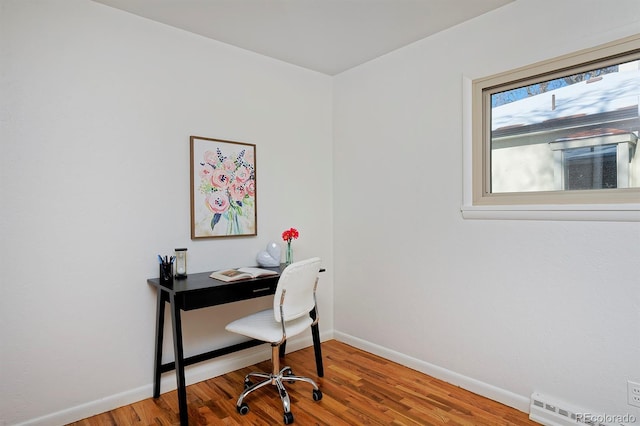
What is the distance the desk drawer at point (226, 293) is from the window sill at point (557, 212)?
151 cm

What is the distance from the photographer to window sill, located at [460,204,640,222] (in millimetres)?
1945

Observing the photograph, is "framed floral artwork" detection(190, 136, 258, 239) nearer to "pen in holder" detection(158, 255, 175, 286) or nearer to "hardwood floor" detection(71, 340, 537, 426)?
"pen in holder" detection(158, 255, 175, 286)

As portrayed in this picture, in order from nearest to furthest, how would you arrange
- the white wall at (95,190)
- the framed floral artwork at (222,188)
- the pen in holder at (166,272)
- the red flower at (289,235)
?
the white wall at (95,190) < the pen in holder at (166,272) < the framed floral artwork at (222,188) < the red flower at (289,235)

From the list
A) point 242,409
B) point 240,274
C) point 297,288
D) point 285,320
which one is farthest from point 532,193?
point 242,409

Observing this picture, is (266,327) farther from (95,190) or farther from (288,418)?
(95,190)

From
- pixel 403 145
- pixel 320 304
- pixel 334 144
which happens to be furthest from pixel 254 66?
pixel 320 304

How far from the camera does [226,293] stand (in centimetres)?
238

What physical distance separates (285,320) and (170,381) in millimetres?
1036

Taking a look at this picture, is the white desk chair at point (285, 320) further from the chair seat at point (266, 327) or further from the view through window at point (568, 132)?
the view through window at point (568, 132)

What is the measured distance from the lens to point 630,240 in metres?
1.94

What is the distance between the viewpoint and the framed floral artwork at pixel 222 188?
274cm

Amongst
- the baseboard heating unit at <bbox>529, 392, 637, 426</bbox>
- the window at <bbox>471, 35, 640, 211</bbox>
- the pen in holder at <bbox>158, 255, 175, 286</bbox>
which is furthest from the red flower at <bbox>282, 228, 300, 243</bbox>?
the baseboard heating unit at <bbox>529, 392, 637, 426</bbox>

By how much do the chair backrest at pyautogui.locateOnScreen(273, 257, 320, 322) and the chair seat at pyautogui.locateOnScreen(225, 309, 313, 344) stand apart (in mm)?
82

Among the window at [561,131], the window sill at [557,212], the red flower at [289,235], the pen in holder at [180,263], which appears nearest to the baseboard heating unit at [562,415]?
the window sill at [557,212]
